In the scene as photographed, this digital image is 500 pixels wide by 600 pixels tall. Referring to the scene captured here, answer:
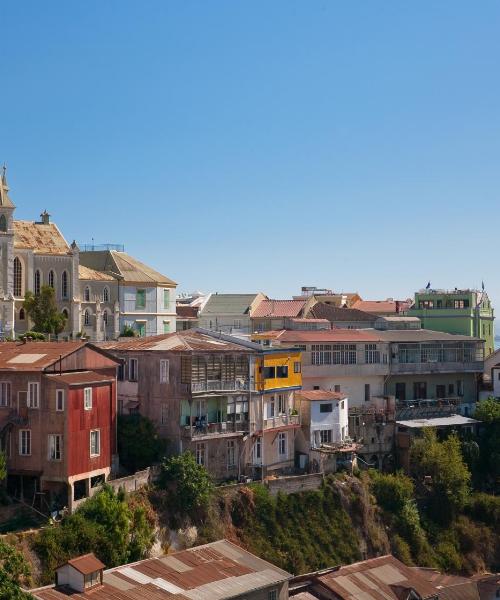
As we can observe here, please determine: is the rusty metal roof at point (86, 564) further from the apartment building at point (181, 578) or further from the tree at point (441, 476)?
the tree at point (441, 476)

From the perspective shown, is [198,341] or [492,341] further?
[492,341]

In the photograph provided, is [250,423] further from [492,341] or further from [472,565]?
[492,341]

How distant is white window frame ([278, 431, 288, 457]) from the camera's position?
57875 mm

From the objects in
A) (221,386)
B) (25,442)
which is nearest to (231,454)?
(221,386)

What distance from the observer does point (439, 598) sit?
49.4 meters

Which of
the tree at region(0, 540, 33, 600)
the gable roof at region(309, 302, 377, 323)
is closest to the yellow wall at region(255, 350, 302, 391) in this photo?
the tree at region(0, 540, 33, 600)

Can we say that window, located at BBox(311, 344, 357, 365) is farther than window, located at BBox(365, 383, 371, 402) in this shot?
No

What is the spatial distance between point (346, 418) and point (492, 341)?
108 feet

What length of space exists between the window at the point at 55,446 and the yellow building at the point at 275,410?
1299 centimetres

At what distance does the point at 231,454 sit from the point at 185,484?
5581mm

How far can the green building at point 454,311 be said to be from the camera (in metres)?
85.4

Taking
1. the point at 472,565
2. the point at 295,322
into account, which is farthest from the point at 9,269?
the point at 472,565

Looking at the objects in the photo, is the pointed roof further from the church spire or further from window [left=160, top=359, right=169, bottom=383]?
window [left=160, top=359, right=169, bottom=383]

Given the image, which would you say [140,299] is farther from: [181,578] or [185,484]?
[181,578]
